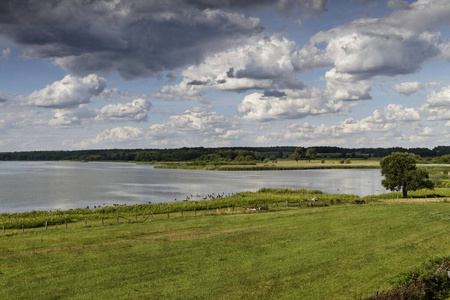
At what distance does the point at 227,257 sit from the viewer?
29.8m

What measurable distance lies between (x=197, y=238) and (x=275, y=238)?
7.49 meters

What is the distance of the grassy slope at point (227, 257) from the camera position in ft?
75.2

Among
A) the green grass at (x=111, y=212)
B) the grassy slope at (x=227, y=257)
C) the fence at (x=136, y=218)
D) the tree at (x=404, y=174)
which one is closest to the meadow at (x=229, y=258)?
the grassy slope at (x=227, y=257)

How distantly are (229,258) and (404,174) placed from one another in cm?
6017

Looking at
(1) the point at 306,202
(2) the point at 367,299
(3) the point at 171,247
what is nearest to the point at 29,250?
(3) the point at 171,247

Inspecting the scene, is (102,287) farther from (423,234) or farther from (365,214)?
(365,214)

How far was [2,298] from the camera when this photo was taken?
22.7 m

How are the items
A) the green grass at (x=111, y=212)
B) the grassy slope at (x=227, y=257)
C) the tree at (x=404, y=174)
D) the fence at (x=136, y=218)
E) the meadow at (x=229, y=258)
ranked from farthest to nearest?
the tree at (x=404, y=174)
the green grass at (x=111, y=212)
the fence at (x=136, y=218)
the grassy slope at (x=227, y=257)
the meadow at (x=229, y=258)

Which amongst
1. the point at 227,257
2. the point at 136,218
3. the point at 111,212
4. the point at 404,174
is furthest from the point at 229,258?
the point at 404,174

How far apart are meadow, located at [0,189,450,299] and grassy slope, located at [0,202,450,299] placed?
0.07m

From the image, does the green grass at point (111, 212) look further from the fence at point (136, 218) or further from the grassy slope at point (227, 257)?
the grassy slope at point (227, 257)

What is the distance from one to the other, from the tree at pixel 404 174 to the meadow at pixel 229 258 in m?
32.8

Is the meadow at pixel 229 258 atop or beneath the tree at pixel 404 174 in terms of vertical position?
beneath

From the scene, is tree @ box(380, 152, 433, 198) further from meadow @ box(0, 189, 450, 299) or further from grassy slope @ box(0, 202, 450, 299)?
meadow @ box(0, 189, 450, 299)
